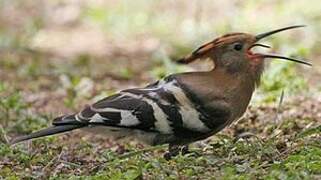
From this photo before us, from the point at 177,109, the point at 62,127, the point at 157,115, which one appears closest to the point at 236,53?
the point at 177,109

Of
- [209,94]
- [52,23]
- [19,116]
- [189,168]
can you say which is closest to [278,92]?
[19,116]

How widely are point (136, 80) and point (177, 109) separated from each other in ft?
13.7

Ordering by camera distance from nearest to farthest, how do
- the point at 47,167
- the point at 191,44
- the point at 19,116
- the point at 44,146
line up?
the point at 47,167 → the point at 44,146 → the point at 19,116 → the point at 191,44

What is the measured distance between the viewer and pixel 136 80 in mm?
9578

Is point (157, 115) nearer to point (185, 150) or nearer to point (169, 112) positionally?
point (169, 112)

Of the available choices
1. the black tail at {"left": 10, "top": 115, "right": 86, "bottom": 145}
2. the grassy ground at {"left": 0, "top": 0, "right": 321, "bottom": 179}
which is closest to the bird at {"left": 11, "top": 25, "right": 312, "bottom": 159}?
the black tail at {"left": 10, "top": 115, "right": 86, "bottom": 145}

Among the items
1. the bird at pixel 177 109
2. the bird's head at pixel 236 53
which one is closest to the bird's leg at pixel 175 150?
the bird at pixel 177 109

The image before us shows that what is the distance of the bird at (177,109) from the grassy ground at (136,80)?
4.9 inches

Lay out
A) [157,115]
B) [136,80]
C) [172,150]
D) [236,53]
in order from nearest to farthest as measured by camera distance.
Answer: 1. [157,115]
2. [172,150]
3. [236,53]
4. [136,80]

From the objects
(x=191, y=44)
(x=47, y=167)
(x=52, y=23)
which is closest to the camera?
(x=47, y=167)

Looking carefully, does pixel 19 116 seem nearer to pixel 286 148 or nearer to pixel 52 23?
pixel 286 148

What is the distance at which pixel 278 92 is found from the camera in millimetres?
→ 7969

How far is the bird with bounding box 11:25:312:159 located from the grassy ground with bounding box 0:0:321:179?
125mm

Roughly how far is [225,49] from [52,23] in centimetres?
753
